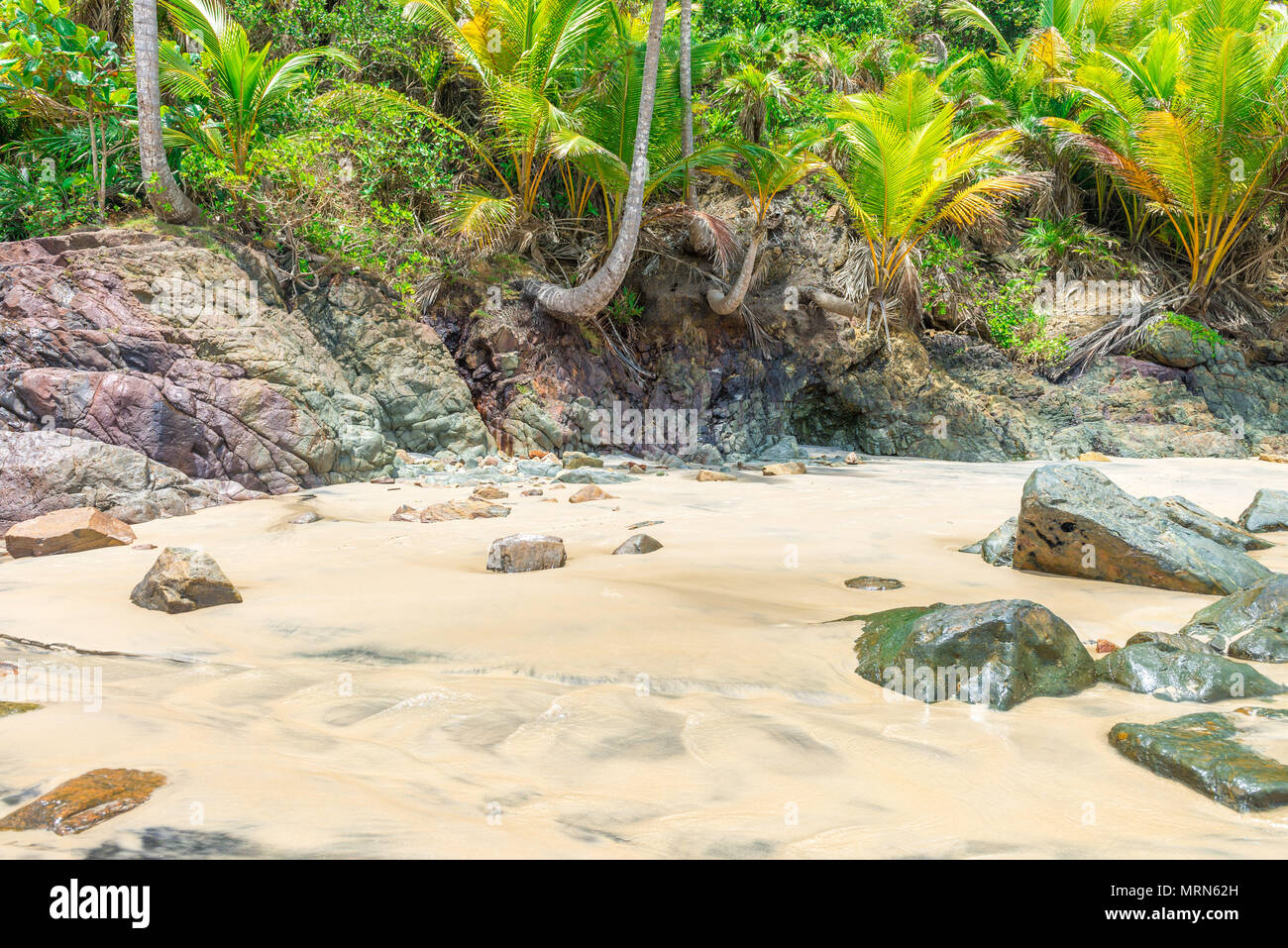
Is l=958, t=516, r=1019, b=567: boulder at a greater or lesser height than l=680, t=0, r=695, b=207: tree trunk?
lesser

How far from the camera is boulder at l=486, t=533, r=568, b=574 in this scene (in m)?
3.89

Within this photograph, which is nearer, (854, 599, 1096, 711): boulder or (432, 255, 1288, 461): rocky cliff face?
(854, 599, 1096, 711): boulder

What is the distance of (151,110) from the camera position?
7723 mm

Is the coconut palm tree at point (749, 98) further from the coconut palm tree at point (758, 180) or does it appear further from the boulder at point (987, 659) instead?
the boulder at point (987, 659)

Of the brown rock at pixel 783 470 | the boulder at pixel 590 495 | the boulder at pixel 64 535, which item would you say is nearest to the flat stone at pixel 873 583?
the boulder at pixel 590 495

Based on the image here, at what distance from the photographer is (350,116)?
10.0 m

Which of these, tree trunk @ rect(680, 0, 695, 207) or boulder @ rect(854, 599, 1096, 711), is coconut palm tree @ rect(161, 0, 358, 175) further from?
boulder @ rect(854, 599, 1096, 711)

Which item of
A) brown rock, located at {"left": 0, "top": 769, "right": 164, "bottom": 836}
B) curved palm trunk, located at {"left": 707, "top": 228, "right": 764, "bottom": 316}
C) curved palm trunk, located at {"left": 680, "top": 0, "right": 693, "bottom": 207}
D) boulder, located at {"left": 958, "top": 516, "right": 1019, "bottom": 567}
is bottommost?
boulder, located at {"left": 958, "top": 516, "right": 1019, "bottom": 567}

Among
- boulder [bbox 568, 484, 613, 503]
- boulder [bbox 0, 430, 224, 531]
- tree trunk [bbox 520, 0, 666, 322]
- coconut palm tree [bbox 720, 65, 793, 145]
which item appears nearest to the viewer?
boulder [bbox 0, 430, 224, 531]

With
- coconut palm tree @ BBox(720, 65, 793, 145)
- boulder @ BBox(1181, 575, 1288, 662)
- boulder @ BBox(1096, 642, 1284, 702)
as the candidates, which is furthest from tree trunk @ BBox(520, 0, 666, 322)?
boulder @ BBox(1096, 642, 1284, 702)

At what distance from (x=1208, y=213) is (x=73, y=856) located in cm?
1618

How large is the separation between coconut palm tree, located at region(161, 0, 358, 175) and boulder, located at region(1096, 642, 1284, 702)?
935 centimetres

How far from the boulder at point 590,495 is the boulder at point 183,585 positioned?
3.34 meters

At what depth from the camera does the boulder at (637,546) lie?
4.36 meters
